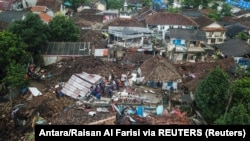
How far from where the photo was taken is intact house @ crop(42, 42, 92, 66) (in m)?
34.5

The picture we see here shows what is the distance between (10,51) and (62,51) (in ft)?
26.0

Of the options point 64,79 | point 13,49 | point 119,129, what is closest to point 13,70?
point 13,49

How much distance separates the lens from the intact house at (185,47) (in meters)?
38.4

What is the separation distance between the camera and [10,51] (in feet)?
90.3

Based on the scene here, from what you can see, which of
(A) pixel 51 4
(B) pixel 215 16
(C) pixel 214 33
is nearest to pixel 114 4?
(A) pixel 51 4

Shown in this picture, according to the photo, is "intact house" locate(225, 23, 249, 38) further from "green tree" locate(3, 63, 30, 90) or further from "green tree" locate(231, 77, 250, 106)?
"green tree" locate(3, 63, 30, 90)

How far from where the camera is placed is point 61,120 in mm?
23156

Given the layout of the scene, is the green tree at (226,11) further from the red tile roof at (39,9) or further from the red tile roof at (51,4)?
the red tile roof at (39,9)

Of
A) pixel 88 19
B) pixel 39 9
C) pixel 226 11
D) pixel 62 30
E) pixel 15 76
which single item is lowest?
pixel 88 19

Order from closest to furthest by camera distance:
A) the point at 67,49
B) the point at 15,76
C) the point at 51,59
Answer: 1. the point at 15,76
2. the point at 51,59
3. the point at 67,49

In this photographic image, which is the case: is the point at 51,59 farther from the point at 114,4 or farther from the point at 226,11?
the point at 226,11

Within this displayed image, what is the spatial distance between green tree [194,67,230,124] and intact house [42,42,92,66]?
49.7ft

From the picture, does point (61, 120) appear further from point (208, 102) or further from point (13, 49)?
point (208, 102)

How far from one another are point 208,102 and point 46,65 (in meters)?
18.1
